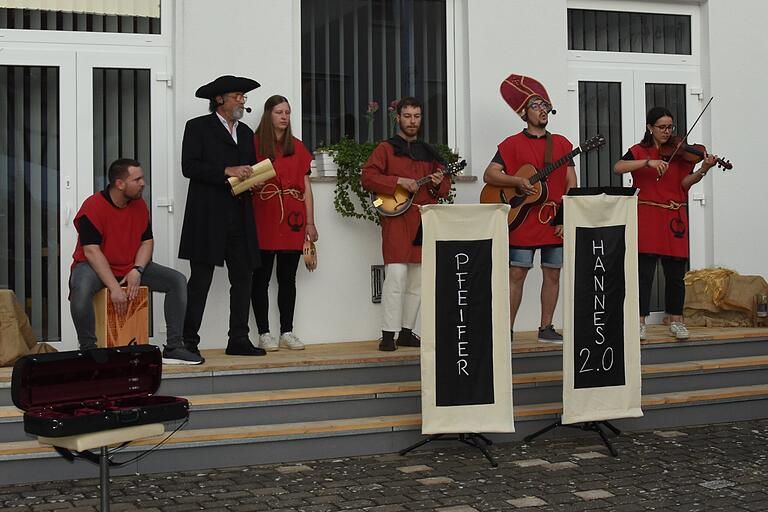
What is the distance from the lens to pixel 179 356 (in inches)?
255

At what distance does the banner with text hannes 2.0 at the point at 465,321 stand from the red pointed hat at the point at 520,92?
5.59ft

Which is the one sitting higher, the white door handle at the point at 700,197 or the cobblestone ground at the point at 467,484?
the white door handle at the point at 700,197

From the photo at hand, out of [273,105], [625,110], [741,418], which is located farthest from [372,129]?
[741,418]

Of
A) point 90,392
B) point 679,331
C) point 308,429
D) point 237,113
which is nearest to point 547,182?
point 679,331

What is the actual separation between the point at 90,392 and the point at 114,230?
5.89ft

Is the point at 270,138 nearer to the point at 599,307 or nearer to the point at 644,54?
the point at 599,307

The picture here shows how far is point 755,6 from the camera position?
920 centimetres

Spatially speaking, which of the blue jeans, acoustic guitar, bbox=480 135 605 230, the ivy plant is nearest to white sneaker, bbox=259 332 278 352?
the blue jeans

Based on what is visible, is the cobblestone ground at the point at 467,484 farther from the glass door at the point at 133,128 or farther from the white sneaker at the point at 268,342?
the glass door at the point at 133,128

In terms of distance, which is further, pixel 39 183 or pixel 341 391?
pixel 39 183

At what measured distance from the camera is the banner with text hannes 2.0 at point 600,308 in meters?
6.14

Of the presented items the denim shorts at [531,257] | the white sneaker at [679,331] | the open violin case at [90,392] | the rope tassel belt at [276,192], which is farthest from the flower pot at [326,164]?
the open violin case at [90,392]

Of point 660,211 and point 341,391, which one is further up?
point 660,211

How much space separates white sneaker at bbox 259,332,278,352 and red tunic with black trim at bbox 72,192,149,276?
120cm
